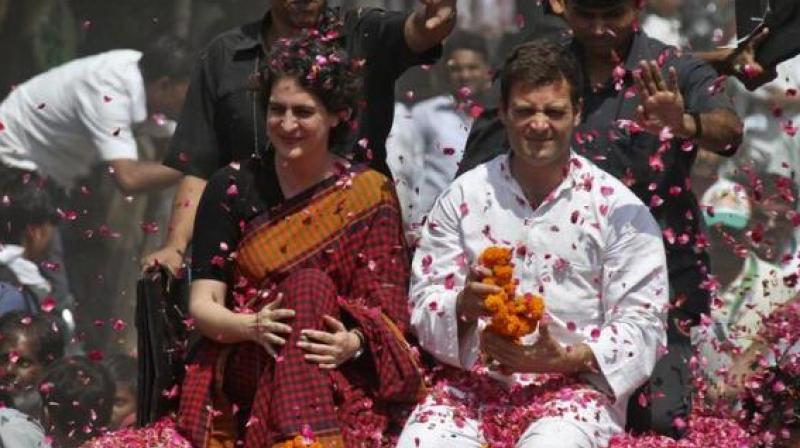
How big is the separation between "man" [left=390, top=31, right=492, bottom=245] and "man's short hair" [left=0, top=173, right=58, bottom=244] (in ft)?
4.82

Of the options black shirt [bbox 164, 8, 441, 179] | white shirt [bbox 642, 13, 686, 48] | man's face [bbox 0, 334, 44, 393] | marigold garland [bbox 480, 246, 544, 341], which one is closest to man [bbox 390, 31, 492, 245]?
white shirt [bbox 642, 13, 686, 48]

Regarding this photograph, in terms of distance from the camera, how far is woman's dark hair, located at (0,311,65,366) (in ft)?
23.6

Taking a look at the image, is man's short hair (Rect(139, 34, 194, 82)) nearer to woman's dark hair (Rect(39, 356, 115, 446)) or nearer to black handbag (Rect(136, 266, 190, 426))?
woman's dark hair (Rect(39, 356, 115, 446))

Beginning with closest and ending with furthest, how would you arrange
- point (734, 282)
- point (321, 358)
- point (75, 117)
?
point (321, 358) < point (734, 282) < point (75, 117)

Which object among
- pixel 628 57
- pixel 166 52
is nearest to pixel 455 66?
pixel 166 52

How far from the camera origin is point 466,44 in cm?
792

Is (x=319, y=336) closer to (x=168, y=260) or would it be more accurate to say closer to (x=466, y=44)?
(x=168, y=260)

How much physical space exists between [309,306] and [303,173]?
44 centimetres

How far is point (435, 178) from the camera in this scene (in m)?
7.50

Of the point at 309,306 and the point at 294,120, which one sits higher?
the point at 294,120

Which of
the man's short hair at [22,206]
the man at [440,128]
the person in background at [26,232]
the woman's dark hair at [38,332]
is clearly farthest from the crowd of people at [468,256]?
the man's short hair at [22,206]

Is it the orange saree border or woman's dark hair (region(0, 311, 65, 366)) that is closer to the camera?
the orange saree border

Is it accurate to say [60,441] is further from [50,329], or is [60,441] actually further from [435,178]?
[435,178]

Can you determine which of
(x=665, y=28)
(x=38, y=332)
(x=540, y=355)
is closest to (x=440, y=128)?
(x=665, y=28)
